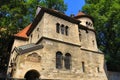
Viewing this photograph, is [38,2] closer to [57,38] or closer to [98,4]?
[98,4]

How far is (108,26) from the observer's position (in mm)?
27234

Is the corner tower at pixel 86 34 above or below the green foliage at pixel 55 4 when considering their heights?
below

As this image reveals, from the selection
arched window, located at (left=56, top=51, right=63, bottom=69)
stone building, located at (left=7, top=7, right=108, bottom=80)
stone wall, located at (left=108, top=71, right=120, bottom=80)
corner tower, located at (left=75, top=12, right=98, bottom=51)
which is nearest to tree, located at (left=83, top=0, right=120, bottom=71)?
stone wall, located at (left=108, top=71, right=120, bottom=80)

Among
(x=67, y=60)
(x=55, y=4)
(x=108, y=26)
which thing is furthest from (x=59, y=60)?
(x=55, y=4)

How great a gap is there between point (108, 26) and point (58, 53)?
1287 centimetres

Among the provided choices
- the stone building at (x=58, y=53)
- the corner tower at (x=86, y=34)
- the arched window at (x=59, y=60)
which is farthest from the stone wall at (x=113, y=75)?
the arched window at (x=59, y=60)

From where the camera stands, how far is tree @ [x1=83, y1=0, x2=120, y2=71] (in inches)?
996

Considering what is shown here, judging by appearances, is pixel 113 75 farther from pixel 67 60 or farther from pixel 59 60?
pixel 59 60

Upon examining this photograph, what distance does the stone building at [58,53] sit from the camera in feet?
51.6

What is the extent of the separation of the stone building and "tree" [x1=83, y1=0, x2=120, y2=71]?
4.85 metres

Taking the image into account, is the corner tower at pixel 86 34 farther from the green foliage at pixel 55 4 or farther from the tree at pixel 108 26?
the green foliage at pixel 55 4

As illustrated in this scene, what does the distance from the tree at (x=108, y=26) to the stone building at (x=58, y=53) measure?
4.85 metres

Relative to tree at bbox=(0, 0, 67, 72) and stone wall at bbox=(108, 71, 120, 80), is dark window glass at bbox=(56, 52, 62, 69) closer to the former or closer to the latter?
tree at bbox=(0, 0, 67, 72)

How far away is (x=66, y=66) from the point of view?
17484 millimetres
